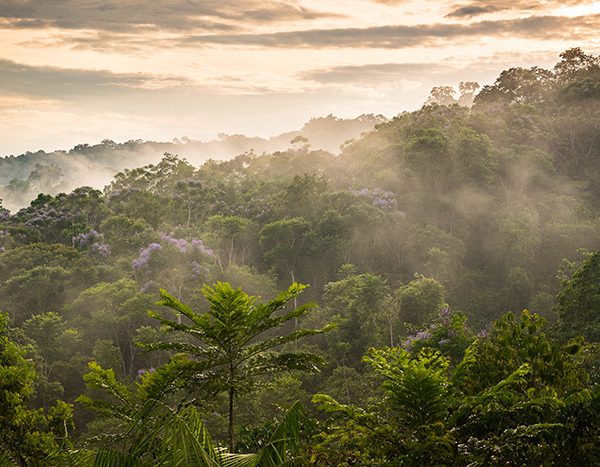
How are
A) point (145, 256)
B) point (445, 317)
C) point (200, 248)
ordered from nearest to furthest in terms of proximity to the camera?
1. point (445, 317)
2. point (145, 256)
3. point (200, 248)

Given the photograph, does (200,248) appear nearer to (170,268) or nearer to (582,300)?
(170,268)

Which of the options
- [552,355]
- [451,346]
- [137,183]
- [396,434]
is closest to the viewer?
[396,434]

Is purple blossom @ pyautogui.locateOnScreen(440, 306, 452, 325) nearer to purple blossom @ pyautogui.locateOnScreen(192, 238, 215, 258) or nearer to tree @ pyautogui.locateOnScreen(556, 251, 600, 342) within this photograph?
tree @ pyautogui.locateOnScreen(556, 251, 600, 342)

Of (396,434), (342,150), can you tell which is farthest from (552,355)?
(342,150)

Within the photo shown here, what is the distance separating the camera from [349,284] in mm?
29156

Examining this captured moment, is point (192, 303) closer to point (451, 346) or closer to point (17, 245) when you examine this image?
point (17, 245)

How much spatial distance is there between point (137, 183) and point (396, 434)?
131 feet

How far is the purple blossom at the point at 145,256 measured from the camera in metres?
31.4

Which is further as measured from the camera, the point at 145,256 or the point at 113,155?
the point at 113,155

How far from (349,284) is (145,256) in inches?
392

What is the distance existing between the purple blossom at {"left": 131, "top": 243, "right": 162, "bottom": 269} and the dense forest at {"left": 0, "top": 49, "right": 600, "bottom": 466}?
10 cm

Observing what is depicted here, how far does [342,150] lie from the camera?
47.1m

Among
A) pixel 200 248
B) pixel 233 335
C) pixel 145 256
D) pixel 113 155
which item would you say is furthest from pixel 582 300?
pixel 113 155

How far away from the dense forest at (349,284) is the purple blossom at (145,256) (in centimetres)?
10
